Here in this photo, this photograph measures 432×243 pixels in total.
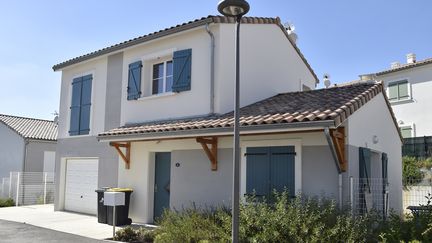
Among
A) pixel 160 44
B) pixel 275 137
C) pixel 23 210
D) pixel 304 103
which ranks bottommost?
pixel 23 210

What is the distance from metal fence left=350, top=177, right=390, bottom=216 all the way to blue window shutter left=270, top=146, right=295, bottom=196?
4.49 ft

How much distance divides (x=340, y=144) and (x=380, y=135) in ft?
11.0

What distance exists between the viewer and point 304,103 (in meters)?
10.4

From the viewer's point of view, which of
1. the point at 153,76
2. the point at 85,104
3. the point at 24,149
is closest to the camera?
the point at 153,76

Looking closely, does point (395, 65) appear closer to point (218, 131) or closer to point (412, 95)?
point (412, 95)

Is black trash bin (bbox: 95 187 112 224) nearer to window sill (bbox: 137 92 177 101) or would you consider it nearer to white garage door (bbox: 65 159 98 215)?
white garage door (bbox: 65 159 98 215)

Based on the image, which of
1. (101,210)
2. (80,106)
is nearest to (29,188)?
(80,106)

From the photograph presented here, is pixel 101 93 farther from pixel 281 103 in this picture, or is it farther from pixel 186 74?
pixel 281 103

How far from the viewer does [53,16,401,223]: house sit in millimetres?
9367

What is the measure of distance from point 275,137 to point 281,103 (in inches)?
67.1

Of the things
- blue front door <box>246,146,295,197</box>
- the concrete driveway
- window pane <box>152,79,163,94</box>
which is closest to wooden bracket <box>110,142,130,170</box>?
window pane <box>152,79,163,94</box>

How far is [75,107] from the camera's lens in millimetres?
16219

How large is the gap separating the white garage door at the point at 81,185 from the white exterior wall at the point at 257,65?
6.44 m

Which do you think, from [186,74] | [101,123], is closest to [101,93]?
[101,123]
